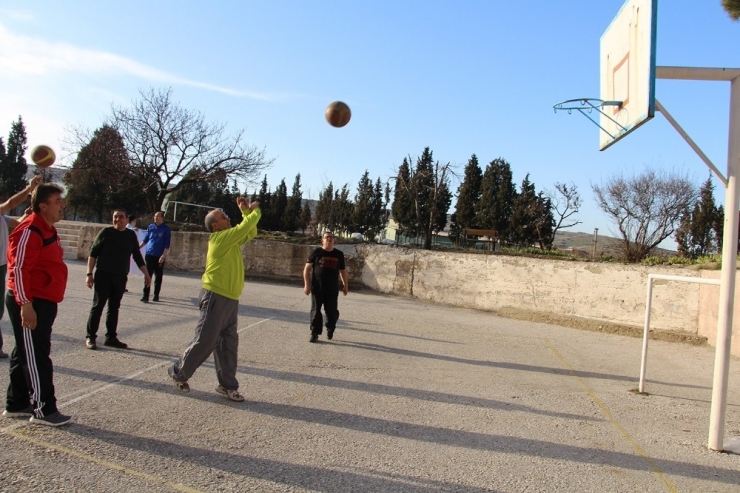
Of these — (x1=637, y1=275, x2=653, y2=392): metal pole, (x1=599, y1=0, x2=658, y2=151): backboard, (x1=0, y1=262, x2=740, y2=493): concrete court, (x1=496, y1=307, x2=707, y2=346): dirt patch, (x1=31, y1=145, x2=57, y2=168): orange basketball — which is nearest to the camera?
(x1=0, y1=262, x2=740, y2=493): concrete court

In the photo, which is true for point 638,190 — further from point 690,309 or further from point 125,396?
point 125,396

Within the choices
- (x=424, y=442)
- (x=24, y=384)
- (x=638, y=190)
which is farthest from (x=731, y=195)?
(x=638, y=190)

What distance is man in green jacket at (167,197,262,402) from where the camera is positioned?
5359mm

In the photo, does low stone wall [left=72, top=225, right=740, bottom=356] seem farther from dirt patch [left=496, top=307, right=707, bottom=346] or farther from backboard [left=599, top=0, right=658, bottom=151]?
backboard [left=599, top=0, right=658, bottom=151]

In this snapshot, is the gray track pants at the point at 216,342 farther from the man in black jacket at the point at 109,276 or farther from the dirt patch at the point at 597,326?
the dirt patch at the point at 597,326

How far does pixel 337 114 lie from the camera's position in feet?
28.3

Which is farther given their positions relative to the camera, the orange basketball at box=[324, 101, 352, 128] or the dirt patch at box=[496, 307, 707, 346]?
the dirt patch at box=[496, 307, 707, 346]

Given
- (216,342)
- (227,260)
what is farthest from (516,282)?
(216,342)

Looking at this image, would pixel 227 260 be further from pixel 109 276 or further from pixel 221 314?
pixel 109 276

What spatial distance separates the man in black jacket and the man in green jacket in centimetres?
238

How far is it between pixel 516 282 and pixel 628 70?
10.0 meters

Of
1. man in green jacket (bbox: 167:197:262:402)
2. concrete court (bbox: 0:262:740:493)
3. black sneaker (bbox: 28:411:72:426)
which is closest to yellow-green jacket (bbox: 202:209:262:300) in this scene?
man in green jacket (bbox: 167:197:262:402)

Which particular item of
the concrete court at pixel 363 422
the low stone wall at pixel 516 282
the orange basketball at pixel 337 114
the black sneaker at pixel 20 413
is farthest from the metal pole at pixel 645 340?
the black sneaker at pixel 20 413

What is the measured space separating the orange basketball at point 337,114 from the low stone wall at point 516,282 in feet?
26.4
